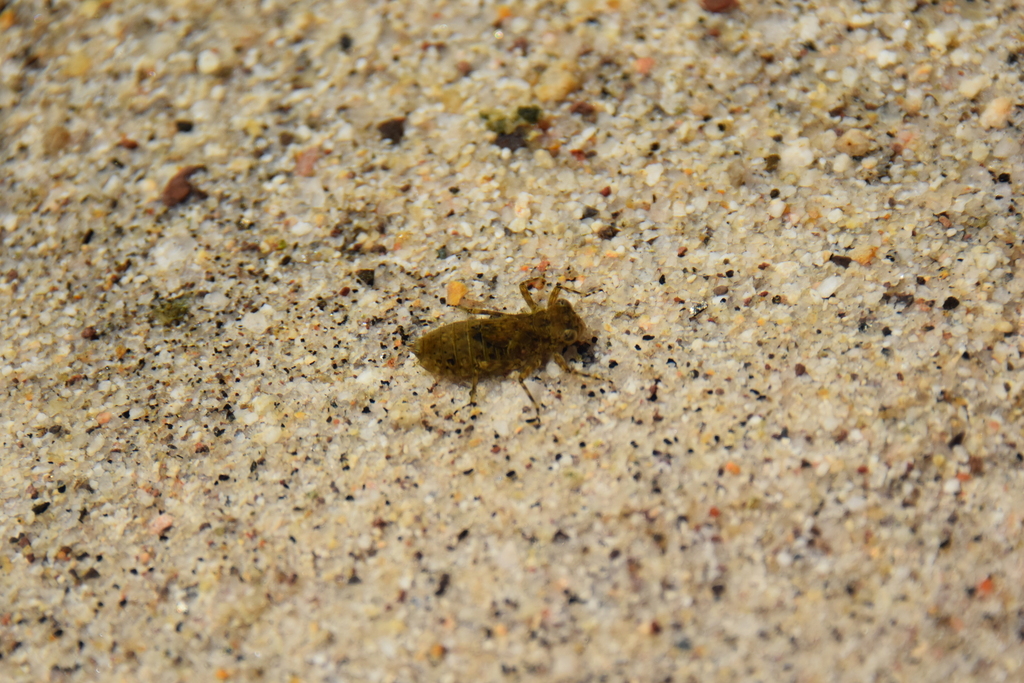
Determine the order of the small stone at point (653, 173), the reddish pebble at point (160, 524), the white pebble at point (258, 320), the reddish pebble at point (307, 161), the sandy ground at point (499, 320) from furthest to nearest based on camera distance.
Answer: the reddish pebble at point (307, 161)
the small stone at point (653, 173)
the white pebble at point (258, 320)
the reddish pebble at point (160, 524)
the sandy ground at point (499, 320)

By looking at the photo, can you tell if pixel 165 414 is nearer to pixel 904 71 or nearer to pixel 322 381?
pixel 322 381

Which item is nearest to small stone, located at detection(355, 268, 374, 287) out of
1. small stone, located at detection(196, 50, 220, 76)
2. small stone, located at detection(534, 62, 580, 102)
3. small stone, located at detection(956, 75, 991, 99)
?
small stone, located at detection(534, 62, 580, 102)

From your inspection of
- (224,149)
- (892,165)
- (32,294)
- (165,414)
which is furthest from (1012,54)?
(32,294)

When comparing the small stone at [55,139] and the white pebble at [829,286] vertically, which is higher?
the small stone at [55,139]

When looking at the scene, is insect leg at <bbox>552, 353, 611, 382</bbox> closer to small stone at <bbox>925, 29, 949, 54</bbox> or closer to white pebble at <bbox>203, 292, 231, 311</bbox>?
white pebble at <bbox>203, 292, 231, 311</bbox>

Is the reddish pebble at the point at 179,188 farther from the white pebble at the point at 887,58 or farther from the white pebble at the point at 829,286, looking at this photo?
the white pebble at the point at 887,58

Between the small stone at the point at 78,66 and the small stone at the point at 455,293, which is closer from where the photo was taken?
the small stone at the point at 455,293

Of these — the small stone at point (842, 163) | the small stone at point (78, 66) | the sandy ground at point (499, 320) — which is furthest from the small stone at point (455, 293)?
the small stone at point (78, 66)
